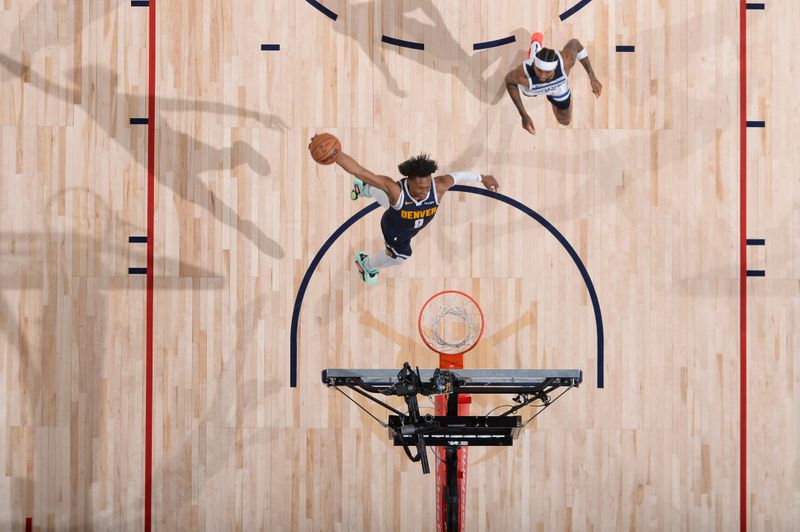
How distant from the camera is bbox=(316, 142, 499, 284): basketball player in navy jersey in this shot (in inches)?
317

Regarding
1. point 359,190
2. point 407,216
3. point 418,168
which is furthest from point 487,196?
point 359,190

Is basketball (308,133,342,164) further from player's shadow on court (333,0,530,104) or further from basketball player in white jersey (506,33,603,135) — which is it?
basketball player in white jersey (506,33,603,135)

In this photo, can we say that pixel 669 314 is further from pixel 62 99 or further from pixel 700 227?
pixel 62 99

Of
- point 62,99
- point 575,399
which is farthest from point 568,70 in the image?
point 62,99

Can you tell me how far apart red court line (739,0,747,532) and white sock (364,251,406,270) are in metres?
3.65

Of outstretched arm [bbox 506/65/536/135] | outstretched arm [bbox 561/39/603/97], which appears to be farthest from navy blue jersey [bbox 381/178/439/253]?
outstretched arm [bbox 561/39/603/97]

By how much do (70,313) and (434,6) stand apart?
5148 mm

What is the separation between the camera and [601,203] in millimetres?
8969

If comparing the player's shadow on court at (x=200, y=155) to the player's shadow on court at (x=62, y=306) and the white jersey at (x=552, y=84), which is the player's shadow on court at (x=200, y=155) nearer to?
the player's shadow on court at (x=62, y=306)

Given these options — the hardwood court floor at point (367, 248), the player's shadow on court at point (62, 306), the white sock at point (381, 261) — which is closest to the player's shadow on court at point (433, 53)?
the hardwood court floor at point (367, 248)

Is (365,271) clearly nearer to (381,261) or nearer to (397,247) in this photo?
(381,261)

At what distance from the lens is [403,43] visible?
355 inches

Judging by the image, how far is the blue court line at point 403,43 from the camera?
9.01 metres

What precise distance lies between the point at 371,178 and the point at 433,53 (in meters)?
1.86
